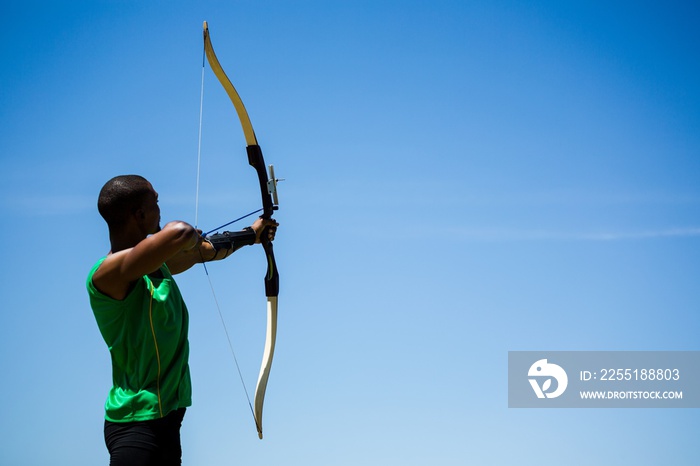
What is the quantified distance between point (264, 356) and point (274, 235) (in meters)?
0.59

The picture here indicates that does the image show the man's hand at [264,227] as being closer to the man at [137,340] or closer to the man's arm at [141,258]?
the man at [137,340]

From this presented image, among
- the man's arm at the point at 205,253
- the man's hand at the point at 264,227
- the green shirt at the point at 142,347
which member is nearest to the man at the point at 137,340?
the green shirt at the point at 142,347

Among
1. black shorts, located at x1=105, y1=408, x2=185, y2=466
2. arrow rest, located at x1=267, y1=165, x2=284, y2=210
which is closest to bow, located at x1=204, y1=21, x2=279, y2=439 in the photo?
arrow rest, located at x1=267, y1=165, x2=284, y2=210

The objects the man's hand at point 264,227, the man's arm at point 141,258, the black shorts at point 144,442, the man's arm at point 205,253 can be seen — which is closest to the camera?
the man's arm at point 141,258

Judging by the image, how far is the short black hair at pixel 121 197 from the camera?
281cm

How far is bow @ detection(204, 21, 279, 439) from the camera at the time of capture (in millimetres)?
4309

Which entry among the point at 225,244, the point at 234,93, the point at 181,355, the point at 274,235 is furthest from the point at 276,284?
the point at 181,355

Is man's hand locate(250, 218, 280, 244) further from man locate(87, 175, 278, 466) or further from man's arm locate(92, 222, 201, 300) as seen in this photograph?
man's arm locate(92, 222, 201, 300)

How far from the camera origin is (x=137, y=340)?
2854 mm

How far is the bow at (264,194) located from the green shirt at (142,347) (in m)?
1.33

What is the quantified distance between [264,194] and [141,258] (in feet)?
5.88

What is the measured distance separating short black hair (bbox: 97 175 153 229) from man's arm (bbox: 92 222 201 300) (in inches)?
5.3

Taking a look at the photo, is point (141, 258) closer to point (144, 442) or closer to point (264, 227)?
point (144, 442)

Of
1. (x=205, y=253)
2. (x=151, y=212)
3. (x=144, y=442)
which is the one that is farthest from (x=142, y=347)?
(x=205, y=253)
